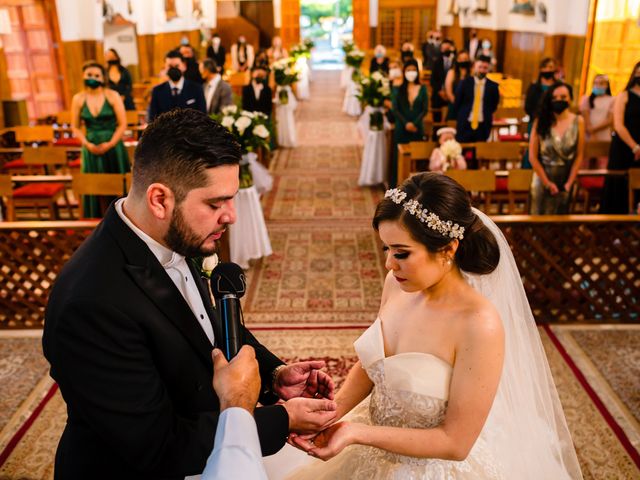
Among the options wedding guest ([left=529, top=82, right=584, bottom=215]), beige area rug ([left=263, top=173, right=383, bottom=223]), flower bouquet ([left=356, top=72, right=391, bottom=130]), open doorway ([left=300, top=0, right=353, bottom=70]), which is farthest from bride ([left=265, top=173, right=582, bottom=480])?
open doorway ([left=300, top=0, right=353, bottom=70])

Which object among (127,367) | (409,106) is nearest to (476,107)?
(409,106)

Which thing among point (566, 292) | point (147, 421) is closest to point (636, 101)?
point (566, 292)

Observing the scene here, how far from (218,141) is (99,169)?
216 inches

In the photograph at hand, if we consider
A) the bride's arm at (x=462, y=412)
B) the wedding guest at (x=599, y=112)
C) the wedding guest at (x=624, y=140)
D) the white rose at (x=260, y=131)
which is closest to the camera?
the bride's arm at (x=462, y=412)

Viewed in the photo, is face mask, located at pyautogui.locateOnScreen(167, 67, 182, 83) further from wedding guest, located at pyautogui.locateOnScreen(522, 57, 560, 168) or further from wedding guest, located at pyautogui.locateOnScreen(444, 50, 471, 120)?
wedding guest, located at pyautogui.locateOnScreen(522, 57, 560, 168)

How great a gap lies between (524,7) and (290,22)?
43.6 ft

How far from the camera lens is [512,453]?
228 centimetres

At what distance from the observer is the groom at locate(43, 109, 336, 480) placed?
151 cm

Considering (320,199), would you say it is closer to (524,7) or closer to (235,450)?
(235,450)

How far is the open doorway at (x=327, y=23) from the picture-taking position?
3100 centimetres

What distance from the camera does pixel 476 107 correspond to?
7730 millimetres

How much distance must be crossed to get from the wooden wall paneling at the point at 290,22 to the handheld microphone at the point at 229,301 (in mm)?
24884

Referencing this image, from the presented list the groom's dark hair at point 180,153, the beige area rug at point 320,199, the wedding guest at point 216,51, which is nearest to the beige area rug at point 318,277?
the beige area rug at point 320,199

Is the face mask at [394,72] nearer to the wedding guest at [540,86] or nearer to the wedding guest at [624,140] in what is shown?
the wedding guest at [540,86]
